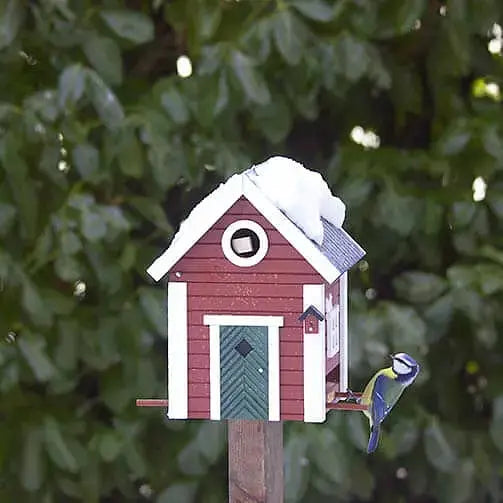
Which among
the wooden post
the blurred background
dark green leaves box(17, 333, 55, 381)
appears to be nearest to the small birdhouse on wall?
the wooden post

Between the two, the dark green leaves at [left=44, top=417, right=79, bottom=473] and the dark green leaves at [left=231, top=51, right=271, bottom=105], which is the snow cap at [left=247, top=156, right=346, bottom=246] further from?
the dark green leaves at [left=44, top=417, right=79, bottom=473]

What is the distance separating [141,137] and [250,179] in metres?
0.61

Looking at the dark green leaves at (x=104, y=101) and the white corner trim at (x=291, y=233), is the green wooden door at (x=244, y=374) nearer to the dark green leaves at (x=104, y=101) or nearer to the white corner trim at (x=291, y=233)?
the white corner trim at (x=291, y=233)

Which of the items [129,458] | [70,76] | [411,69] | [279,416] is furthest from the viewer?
[411,69]

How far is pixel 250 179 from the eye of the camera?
3.26ft

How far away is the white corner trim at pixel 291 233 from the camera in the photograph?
962 mm

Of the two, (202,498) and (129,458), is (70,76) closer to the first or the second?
(129,458)

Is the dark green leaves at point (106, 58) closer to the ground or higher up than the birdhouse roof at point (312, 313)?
higher up

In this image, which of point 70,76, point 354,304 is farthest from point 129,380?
point 70,76

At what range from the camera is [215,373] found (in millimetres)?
997

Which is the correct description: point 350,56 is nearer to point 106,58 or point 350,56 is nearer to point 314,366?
point 106,58

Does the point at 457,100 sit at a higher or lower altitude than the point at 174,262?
higher

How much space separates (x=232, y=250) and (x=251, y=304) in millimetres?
51

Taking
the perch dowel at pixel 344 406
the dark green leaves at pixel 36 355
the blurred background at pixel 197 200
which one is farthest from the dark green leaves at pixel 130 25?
the perch dowel at pixel 344 406
